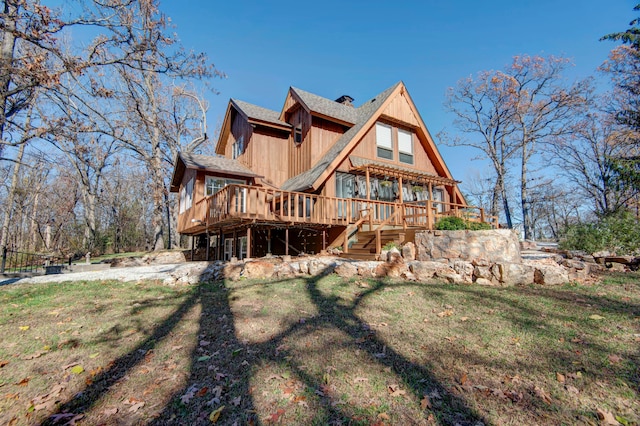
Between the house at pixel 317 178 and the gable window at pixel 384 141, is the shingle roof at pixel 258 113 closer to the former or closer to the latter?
the house at pixel 317 178

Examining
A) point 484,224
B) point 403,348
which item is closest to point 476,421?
point 403,348

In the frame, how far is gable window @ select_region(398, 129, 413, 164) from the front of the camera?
55.6 ft

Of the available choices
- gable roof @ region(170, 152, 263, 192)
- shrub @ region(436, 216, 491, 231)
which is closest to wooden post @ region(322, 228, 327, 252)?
gable roof @ region(170, 152, 263, 192)

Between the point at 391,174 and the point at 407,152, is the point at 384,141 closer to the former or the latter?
the point at 407,152

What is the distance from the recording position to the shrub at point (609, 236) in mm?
9359

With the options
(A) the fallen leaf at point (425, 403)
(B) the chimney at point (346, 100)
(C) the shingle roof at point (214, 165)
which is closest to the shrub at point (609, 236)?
(A) the fallen leaf at point (425, 403)

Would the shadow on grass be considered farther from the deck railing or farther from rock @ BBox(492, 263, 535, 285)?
the deck railing

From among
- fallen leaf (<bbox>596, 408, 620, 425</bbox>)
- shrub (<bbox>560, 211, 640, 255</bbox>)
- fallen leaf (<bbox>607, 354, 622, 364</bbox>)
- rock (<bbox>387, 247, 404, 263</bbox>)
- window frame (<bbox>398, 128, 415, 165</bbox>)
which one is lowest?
fallen leaf (<bbox>596, 408, 620, 425</bbox>)

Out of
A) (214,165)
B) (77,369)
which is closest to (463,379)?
(77,369)

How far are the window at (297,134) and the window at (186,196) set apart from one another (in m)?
5.85

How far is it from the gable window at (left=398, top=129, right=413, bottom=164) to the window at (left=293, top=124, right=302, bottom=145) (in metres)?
5.55

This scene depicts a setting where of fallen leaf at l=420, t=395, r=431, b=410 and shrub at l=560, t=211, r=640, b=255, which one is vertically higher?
shrub at l=560, t=211, r=640, b=255

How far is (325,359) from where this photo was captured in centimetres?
379

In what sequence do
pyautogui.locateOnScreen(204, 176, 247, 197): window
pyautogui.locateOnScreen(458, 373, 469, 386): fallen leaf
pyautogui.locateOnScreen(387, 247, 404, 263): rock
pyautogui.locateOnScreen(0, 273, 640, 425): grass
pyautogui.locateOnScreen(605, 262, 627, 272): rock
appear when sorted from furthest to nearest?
1. pyautogui.locateOnScreen(204, 176, 247, 197): window
2. pyautogui.locateOnScreen(605, 262, 627, 272): rock
3. pyautogui.locateOnScreen(387, 247, 404, 263): rock
4. pyautogui.locateOnScreen(458, 373, 469, 386): fallen leaf
5. pyautogui.locateOnScreen(0, 273, 640, 425): grass
